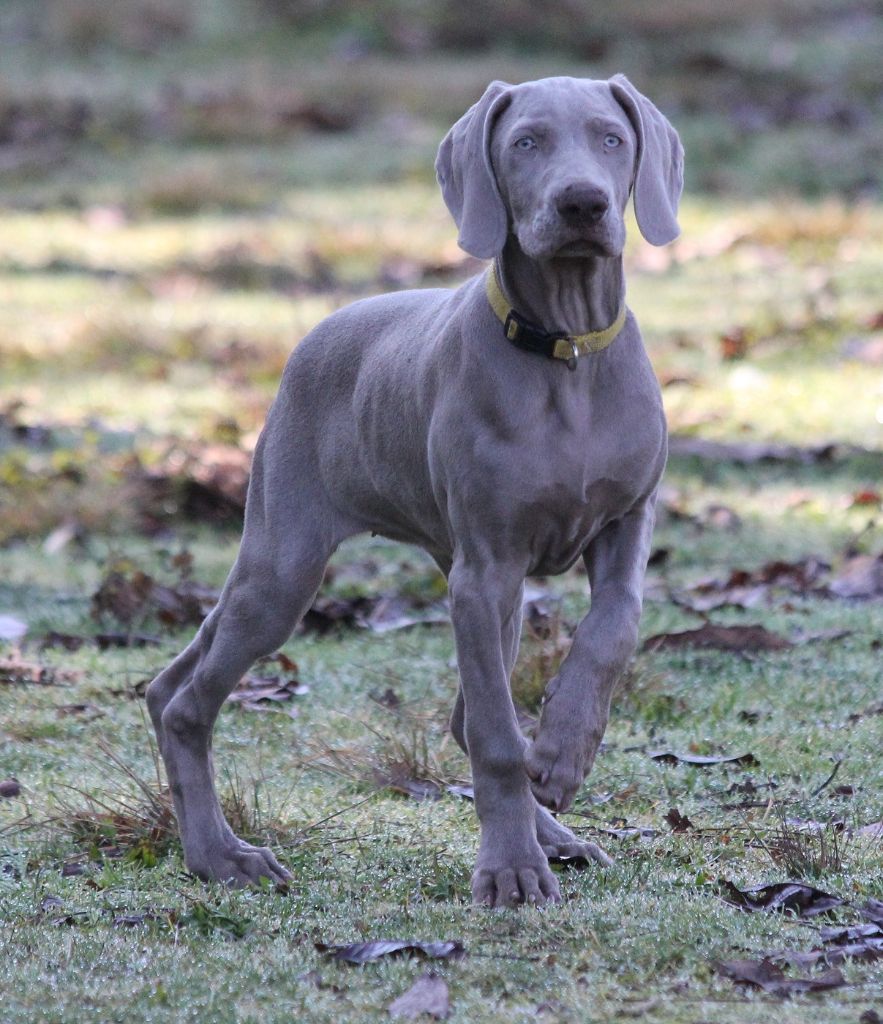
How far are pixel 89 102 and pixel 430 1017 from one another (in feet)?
47.7

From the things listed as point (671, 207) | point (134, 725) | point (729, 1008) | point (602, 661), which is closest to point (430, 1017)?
point (729, 1008)

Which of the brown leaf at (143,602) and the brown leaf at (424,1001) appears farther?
the brown leaf at (143,602)

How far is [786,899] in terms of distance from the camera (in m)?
3.86

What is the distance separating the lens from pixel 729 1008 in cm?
334

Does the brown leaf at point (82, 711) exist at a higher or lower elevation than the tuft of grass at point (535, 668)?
lower

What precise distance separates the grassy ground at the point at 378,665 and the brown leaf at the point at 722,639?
0.06m

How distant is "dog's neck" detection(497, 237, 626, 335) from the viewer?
13.5 feet

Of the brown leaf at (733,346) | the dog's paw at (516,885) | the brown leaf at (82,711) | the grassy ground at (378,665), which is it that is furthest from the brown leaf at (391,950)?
the brown leaf at (733,346)

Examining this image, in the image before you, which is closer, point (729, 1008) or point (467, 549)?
point (729, 1008)

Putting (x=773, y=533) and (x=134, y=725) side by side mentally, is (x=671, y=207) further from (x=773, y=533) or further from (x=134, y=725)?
(x=773, y=533)

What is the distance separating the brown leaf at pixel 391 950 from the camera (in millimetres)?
3609

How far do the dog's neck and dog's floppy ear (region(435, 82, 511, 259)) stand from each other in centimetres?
8

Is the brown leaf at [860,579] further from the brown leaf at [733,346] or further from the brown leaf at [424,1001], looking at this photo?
the brown leaf at [424,1001]

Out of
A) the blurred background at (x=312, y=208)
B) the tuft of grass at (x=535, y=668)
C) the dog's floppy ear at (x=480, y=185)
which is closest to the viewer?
the dog's floppy ear at (x=480, y=185)
